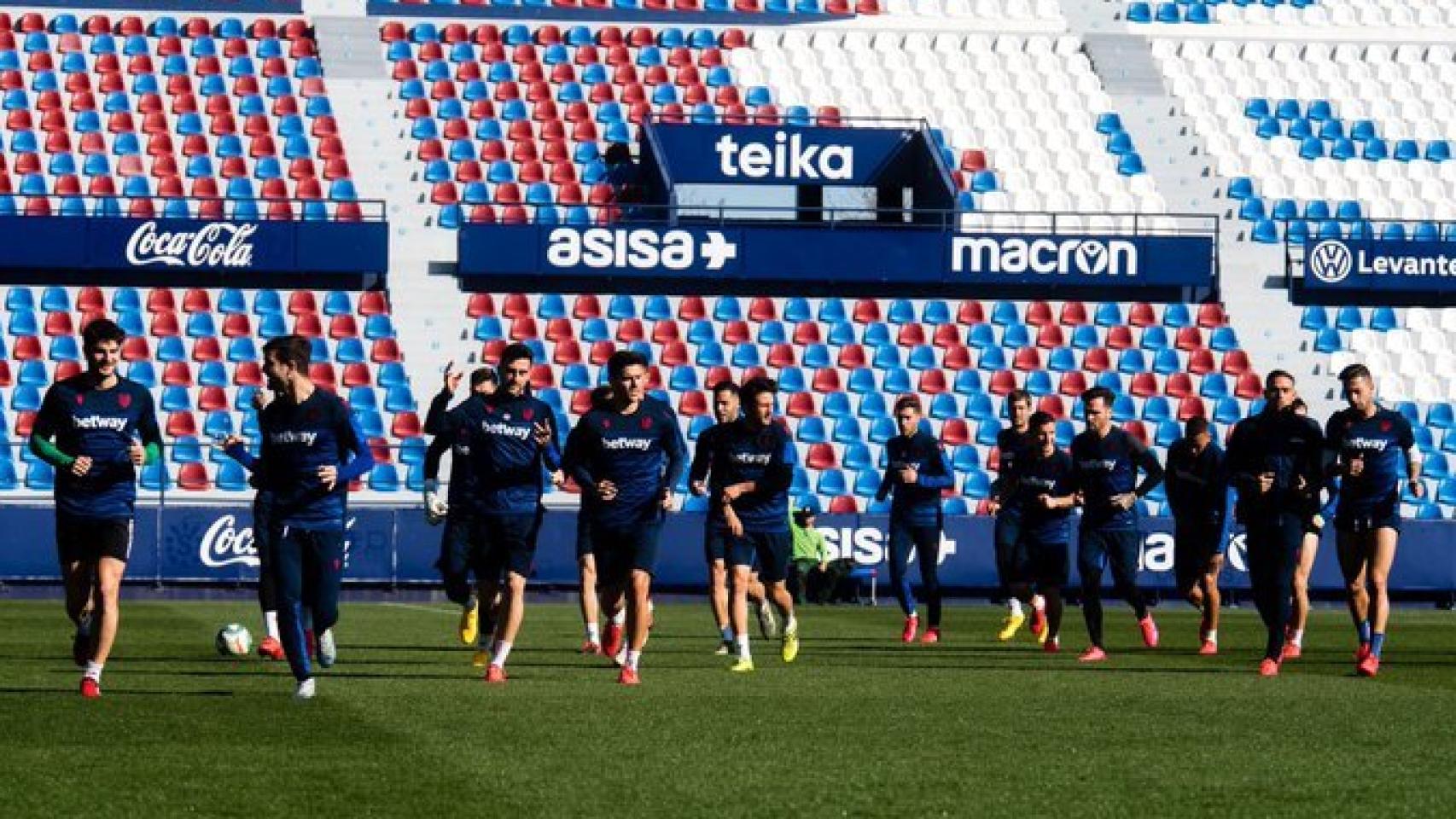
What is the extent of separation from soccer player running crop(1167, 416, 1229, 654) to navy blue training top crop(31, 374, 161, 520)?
34.8ft

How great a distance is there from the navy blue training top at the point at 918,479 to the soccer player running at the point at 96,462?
9.56m

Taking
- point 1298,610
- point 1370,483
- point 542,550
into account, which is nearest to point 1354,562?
point 1370,483

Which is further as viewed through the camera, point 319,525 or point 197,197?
point 197,197

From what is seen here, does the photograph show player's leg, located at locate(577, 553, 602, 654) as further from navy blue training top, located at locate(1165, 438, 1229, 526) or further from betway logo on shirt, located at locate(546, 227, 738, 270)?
betway logo on shirt, located at locate(546, 227, 738, 270)

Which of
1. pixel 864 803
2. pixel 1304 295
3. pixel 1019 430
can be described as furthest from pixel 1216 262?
pixel 864 803

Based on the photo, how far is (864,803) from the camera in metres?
9.48

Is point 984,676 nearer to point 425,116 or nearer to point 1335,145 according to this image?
point 425,116

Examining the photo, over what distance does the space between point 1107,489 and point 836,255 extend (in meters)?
17.7

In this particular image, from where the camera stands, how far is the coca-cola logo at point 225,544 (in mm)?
33250

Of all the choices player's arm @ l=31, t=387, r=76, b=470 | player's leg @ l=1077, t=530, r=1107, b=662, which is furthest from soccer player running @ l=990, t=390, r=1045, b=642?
player's arm @ l=31, t=387, r=76, b=470

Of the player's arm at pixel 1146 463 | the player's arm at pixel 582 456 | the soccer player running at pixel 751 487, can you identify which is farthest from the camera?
the player's arm at pixel 1146 463

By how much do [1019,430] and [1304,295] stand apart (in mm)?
19033

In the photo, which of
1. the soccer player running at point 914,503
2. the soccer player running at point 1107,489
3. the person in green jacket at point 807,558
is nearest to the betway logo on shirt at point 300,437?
the soccer player running at point 1107,489

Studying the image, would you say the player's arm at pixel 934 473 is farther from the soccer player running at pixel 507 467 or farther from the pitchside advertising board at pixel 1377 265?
the pitchside advertising board at pixel 1377 265
